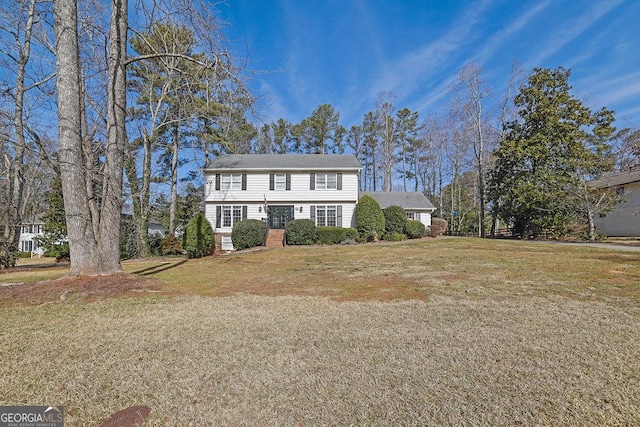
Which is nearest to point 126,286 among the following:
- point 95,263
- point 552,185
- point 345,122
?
point 95,263

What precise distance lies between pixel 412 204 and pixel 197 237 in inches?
688

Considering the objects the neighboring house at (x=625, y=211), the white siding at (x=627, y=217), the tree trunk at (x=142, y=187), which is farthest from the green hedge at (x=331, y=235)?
the white siding at (x=627, y=217)

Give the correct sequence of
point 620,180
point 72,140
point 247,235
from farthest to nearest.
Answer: point 620,180, point 247,235, point 72,140

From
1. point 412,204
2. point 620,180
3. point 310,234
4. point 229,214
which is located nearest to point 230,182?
point 229,214

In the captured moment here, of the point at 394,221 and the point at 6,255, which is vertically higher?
the point at 394,221

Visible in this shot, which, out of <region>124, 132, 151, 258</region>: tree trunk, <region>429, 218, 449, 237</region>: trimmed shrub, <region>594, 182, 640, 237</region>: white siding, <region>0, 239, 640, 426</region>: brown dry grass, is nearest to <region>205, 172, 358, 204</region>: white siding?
<region>124, 132, 151, 258</region>: tree trunk

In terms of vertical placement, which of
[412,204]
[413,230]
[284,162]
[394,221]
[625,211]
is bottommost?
[413,230]

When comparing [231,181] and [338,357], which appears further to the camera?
[231,181]

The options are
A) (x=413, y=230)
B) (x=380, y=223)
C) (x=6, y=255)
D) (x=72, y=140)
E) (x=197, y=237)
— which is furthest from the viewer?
(x=413, y=230)

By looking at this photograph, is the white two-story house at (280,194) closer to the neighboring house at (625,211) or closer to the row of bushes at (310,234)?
the row of bushes at (310,234)

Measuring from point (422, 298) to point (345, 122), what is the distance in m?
33.6

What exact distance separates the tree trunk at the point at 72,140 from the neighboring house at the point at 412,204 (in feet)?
68.1

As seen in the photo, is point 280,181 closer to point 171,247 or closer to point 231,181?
point 231,181

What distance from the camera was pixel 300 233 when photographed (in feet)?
60.8
